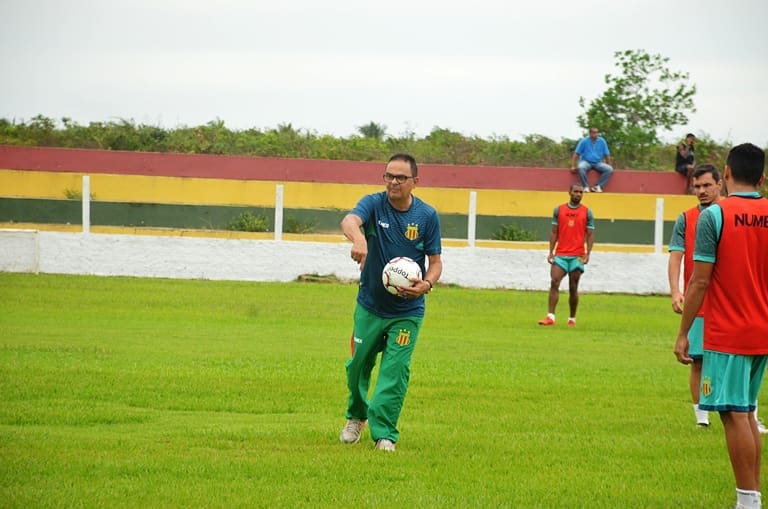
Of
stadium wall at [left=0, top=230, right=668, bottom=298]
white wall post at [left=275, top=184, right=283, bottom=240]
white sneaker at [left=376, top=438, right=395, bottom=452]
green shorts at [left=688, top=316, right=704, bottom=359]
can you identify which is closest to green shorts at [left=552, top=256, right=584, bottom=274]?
stadium wall at [left=0, top=230, right=668, bottom=298]

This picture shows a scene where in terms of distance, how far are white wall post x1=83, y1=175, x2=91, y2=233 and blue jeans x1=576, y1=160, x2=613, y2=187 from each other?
1323 centimetres

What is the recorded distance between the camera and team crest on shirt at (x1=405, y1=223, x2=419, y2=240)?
981cm

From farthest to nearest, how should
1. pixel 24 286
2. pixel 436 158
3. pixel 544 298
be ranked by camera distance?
1. pixel 436 158
2. pixel 544 298
3. pixel 24 286

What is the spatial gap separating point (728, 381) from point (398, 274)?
2847 millimetres

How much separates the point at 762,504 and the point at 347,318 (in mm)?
14733

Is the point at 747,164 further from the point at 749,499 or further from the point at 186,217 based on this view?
the point at 186,217

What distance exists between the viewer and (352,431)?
32.6 feet

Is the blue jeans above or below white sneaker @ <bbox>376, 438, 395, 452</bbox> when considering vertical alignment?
above

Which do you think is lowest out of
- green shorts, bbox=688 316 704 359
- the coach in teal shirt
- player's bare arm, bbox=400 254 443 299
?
green shorts, bbox=688 316 704 359

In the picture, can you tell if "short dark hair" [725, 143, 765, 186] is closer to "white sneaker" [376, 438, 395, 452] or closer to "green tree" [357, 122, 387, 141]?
"white sneaker" [376, 438, 395, 452]

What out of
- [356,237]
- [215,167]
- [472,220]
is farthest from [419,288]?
[215,167]

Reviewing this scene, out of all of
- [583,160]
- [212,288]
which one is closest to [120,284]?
[212,288]

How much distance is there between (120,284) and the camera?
2675 centimetres

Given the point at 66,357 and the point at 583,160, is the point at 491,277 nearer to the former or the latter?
the point at 583,160
